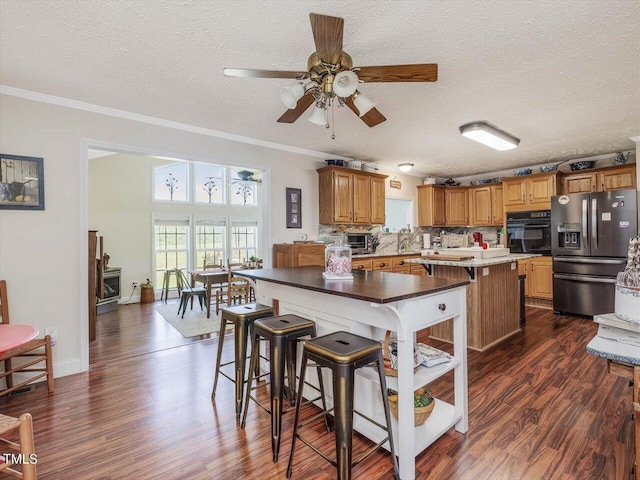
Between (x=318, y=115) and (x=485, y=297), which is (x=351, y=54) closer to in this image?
(x=318, y=115)

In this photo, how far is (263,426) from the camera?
83.8 inches

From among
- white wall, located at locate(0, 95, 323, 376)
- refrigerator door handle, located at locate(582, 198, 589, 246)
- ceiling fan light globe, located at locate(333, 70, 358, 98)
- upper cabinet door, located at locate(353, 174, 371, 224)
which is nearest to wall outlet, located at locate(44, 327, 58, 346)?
white wall, located at locate(0, 95, 323, 376)

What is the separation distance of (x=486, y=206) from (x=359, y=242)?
2.77m

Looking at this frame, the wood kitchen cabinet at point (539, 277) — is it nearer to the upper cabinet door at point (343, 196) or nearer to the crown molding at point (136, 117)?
the upper cabinet door at point (343, 196)

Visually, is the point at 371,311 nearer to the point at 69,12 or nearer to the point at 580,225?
the point at 69,12

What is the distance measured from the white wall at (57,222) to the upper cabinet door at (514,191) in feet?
18.5

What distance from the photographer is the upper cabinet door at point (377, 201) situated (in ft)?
17.5

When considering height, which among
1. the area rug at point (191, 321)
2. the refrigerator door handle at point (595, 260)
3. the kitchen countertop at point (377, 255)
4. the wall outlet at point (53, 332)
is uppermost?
the kitchen countertop at point (377, 255)

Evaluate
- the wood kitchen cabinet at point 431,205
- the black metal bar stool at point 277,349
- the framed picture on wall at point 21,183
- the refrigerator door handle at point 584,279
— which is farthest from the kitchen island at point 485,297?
the framed picture on wall at point 21,183

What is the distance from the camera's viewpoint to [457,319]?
2.03 m

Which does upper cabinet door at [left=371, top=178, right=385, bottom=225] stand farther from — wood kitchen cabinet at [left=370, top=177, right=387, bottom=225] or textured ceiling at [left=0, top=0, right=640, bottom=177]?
textured ceiling at [left=0, top=0, right=640, bottom=177]

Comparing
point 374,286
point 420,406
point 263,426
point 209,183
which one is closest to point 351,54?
point 374,286

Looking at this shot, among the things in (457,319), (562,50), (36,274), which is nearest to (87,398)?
(36,274)

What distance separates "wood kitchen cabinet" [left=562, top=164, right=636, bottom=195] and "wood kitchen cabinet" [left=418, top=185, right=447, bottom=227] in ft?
6.73
